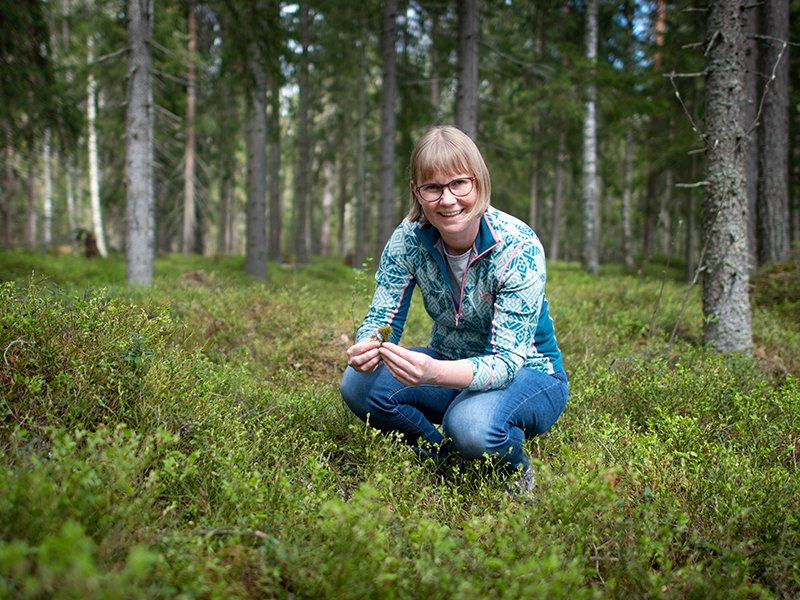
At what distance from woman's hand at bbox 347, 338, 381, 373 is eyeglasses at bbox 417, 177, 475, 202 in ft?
2.59

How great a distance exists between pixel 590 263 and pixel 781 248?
5.15 m

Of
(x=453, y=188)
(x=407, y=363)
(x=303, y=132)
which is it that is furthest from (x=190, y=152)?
(x=407, y=363)

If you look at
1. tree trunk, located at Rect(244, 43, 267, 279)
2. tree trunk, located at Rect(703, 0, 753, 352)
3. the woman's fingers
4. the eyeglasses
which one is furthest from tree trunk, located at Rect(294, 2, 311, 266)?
the woman's fingers

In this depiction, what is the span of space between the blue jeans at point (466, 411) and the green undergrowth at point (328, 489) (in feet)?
0.50

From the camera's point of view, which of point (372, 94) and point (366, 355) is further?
point (372, 94)

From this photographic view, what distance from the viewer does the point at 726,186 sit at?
14.9 ft

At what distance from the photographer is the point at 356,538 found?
1.58 m

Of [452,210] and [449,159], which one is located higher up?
[449,159]

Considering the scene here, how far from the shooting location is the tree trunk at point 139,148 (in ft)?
21.4

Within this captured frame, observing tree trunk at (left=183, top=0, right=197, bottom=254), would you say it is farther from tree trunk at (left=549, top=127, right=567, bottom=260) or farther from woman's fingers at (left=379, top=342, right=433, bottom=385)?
woman's fingers at (left=379, top=342, right=433, bottom=385)

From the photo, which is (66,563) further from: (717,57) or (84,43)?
(84,43)

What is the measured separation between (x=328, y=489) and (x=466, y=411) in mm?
763

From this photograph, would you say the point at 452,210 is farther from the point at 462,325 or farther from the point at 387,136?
the point at 387,136

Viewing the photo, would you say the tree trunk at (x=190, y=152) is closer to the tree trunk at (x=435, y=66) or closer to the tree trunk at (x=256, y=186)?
the tree trunk at (x=256, y=186)
